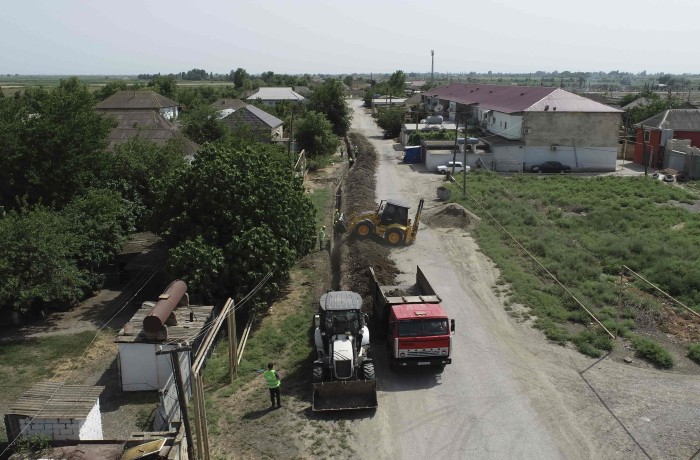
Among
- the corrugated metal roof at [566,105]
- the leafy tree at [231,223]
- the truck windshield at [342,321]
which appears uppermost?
the corrugated metal roof at [566,105]

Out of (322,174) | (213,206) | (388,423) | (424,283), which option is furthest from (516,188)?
(388,423)

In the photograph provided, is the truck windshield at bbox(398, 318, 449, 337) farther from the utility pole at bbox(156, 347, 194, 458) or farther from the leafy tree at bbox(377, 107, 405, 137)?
the leafy tree at bbox(377, 107, 405, 137)

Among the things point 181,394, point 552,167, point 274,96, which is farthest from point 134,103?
point 181,394

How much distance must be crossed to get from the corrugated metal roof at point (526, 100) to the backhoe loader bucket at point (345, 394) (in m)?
40.1

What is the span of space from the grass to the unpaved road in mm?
1505

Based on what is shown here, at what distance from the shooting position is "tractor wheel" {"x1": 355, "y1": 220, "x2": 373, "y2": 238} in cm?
2797

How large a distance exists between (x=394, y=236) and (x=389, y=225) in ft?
1.99

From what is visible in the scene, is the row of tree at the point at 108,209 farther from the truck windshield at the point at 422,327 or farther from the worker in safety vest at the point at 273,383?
the truck windshield at the point at 422,327

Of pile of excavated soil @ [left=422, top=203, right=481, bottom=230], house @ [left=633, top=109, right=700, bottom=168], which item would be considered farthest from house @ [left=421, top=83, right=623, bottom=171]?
pile of excavated soil @ [left=422, top=203, right=481, bottom=230]

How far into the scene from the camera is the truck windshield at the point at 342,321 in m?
15.6

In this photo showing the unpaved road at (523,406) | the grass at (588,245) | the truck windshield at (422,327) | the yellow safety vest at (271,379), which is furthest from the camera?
the grass at (588,245)

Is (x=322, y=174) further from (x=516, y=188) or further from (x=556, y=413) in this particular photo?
(x=556, y=413)

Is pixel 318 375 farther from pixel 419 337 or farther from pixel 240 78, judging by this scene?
pixel 240 78

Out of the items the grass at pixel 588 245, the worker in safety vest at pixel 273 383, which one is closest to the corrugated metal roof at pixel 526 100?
the grass at pixel 588 245
